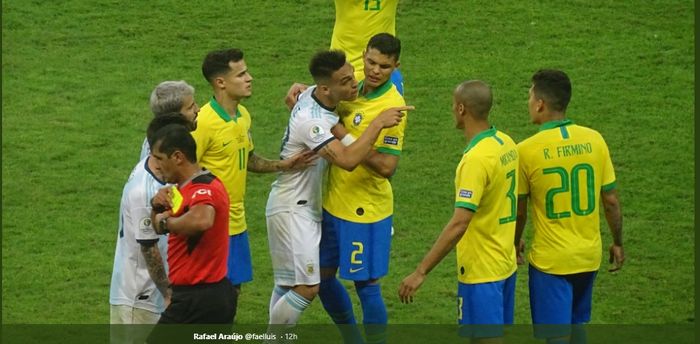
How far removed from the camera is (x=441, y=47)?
579 inches

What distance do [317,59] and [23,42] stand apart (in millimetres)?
6993

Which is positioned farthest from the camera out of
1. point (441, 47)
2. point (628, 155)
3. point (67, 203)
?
point (441, 47)

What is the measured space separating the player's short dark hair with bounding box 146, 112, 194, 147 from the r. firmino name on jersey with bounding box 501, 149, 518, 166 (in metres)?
1.72

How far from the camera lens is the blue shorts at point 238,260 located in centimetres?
877

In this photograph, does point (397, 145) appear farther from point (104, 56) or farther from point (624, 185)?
point (104, 56)

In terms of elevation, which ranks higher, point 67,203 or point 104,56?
point 104,56

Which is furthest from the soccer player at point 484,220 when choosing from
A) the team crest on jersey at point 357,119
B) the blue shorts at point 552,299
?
the team crest on jersey at point 357,119

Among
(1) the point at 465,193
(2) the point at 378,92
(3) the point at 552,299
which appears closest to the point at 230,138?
(2) the point at 378,92

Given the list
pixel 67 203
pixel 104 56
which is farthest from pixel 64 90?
pixel 67 203

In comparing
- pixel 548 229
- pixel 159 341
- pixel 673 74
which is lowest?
pixel 159 341

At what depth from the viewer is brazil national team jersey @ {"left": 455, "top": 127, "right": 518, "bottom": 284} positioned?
776 centimetres

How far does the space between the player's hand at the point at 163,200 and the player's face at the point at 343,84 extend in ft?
5.21

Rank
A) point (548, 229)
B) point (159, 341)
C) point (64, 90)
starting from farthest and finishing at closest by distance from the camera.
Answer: point (64, 90)
point (548, 229)
point (159, 341)

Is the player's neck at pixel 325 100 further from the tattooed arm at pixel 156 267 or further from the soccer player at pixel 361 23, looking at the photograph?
the tattooed arm at pixel 156 267
